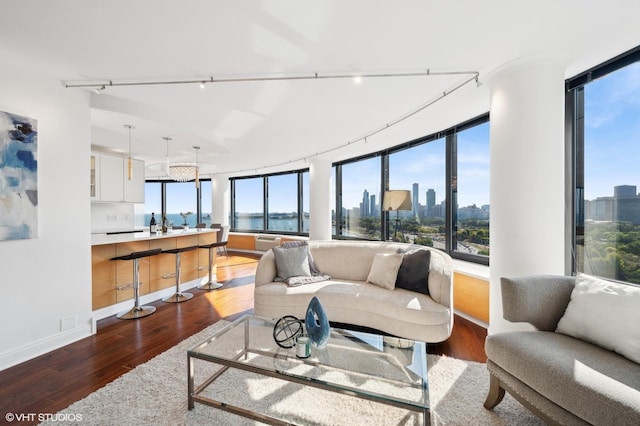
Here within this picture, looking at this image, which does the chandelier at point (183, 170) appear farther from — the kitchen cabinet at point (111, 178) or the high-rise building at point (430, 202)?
the high-rise building at point (430, 202)

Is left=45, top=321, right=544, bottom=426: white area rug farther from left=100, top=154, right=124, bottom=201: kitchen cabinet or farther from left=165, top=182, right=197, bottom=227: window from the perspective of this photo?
left=165, top=182, right=197, bottom=227: window

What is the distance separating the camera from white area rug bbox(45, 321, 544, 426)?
172cm

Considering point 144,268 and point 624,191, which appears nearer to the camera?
point 624,191

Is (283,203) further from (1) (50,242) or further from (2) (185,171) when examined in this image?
(1) (50,242)

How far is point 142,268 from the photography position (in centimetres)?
394

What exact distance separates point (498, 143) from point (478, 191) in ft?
4.39

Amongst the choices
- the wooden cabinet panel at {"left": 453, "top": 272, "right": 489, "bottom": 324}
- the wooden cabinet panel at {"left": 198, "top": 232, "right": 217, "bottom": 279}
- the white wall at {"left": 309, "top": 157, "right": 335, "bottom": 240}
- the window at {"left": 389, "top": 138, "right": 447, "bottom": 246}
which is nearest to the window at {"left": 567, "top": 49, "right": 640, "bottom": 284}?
the wooden cabinet panel at {"left": 453, "top": 272, "right": 489, "bottom": 324}

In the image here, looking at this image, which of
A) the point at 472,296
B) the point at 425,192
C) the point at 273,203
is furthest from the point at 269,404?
the point at 273,203

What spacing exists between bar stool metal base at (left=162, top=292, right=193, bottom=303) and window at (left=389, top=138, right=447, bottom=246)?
11.6 ft

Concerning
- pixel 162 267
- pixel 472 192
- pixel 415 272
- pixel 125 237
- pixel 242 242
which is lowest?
pixel 242 242

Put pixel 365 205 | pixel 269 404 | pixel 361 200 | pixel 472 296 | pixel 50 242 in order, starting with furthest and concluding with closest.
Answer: pixel 361 200 → pixel 365 205 → pixel 472 296 → pixel 50 242 → pixel 269 404

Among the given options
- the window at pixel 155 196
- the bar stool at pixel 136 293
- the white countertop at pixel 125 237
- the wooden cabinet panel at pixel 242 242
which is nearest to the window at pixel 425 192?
the wooden cabinet panel at pixel 242 242

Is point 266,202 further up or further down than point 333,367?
further up

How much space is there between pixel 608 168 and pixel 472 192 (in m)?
1.42
